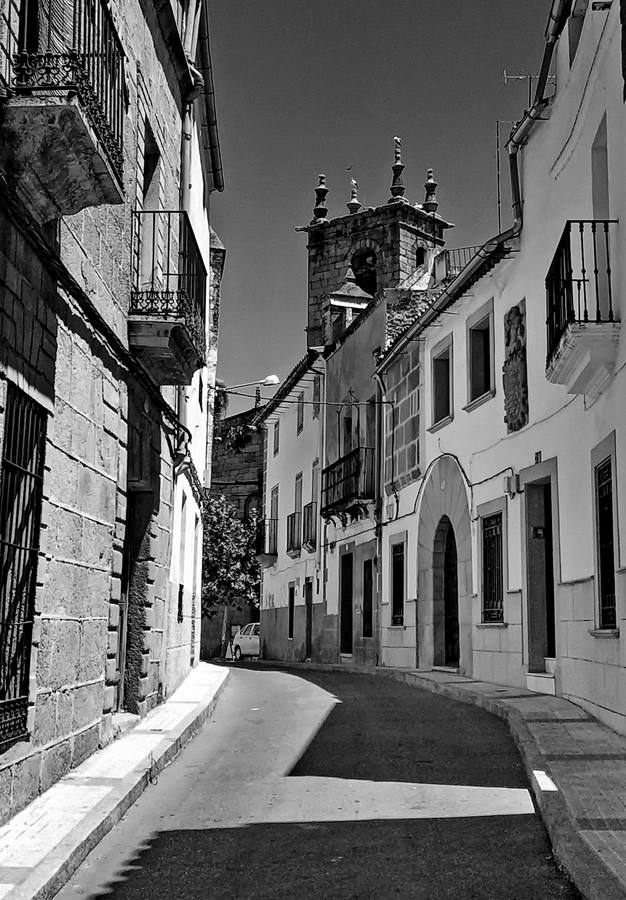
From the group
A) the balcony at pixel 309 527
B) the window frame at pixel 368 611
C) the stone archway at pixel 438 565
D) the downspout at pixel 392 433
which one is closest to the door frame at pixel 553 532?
the stone archway at pixel 438 565

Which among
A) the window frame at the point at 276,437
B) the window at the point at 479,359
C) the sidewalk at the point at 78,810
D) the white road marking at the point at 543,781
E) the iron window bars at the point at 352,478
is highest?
the window frame at the point at 276,437

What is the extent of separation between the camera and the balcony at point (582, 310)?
8758 mm

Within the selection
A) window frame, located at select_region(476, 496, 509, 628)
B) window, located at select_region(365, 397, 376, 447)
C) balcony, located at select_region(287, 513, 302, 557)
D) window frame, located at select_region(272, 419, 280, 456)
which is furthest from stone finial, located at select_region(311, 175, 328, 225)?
window frame, located at select_region(476, 496, 509, 628)

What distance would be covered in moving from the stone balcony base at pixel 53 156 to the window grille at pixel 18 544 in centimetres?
106

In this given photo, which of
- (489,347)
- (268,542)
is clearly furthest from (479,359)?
(268,542)

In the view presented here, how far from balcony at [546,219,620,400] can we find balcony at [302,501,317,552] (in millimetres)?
15081

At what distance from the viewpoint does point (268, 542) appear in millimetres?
30375

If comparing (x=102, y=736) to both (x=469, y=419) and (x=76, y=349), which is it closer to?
(x=76, y=349)

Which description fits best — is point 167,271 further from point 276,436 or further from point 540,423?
point 276,436

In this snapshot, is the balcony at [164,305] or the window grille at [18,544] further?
the balcony at [164,305]

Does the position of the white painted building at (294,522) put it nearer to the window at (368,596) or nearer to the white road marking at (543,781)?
the window at (368,596)

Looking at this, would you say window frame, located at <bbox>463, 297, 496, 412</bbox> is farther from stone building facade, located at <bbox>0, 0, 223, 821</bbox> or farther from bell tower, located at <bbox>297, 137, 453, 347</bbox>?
bell tower, located at <bbox>297, 137, 453, 347</bbox>

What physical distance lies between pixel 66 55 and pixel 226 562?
1124 inches

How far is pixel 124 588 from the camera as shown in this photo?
9617 millimetres
